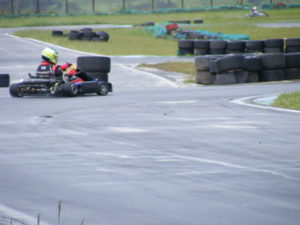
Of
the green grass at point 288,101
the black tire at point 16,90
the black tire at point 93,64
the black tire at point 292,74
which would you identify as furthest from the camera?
the black tire at point 292,74

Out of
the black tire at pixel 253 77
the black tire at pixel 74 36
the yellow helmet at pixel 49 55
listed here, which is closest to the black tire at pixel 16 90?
the yellow helmet at pixel 49 55

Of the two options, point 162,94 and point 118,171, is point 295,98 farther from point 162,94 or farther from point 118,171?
point 118,171

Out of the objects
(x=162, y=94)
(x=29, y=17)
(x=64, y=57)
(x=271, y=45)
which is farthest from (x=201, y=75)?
(x=29, y=17)

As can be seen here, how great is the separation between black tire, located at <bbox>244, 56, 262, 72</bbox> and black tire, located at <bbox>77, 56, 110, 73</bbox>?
11.7 ft

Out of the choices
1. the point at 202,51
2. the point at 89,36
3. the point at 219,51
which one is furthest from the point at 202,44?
the point at 89,36

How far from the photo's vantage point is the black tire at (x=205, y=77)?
19.8m


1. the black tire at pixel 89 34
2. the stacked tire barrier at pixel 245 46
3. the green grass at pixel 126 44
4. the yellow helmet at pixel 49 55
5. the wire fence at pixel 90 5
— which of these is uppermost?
the yellow helmet at pixel 49 55

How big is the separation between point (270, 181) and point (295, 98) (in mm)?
7754

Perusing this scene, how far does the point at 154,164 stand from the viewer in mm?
7641

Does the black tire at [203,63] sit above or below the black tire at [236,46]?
above

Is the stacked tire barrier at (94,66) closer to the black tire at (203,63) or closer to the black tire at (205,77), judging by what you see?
the black tire at (203,63)

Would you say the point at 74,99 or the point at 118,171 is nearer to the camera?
the point at 118,171

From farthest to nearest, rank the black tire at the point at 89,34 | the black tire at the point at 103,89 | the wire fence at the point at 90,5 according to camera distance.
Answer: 1. the wire fence at the point at 90,5
2. the black tire at the point at 89,34
3. the black tire at the point at 103,89

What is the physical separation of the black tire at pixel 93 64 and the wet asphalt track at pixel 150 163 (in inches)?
144
